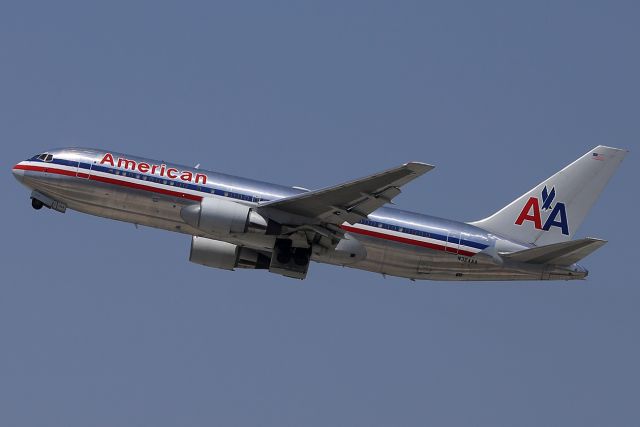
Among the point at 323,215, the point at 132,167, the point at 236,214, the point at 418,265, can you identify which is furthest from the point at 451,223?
the point at 132,167

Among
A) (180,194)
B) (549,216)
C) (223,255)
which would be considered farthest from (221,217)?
(549,216)

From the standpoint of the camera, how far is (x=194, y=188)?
54969 millimetres

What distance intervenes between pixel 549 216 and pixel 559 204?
98 centimetres

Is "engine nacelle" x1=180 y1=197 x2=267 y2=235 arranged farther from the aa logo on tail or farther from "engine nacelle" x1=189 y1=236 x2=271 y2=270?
the aa logo on tail

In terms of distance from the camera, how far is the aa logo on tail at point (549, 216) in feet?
199

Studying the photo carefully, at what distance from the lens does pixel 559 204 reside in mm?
61281

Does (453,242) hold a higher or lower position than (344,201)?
lower

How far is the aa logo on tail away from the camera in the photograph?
60.5 meters

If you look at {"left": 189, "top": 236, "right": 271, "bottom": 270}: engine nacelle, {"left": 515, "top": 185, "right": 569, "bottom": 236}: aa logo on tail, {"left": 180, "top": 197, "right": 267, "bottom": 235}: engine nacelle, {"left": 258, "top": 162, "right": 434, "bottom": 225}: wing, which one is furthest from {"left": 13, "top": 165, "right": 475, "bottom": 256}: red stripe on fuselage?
{"left": 515, "top": 185, "right": 569, "bottom": 236}: aa logo on tail

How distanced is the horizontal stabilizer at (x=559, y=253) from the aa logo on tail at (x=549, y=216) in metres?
3.89

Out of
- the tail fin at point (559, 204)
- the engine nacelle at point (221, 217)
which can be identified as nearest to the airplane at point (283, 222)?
the engine nacelle at point (221, 217)

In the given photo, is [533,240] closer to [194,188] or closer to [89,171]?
[194,188]

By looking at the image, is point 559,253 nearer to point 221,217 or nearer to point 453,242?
point 453,242

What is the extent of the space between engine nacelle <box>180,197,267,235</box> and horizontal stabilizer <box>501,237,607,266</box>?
41.5 ft
